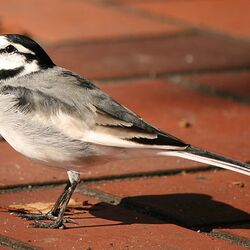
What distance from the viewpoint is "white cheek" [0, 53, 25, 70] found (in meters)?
5.99

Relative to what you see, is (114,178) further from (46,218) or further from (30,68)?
(30,68)

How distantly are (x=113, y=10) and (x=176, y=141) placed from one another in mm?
5766

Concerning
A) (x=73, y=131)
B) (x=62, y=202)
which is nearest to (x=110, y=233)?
(x=62, y=202)

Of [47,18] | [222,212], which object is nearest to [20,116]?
[222,212]

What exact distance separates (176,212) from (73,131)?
0.87 meters

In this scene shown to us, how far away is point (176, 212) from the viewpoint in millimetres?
6004

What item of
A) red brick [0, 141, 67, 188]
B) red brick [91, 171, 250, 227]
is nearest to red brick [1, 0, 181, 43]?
red brick [0, 141, 67, 188]

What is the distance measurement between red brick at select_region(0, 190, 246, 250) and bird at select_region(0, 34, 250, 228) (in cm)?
13

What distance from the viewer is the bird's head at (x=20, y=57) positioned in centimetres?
596

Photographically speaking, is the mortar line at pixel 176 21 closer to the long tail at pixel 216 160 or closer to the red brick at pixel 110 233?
the red brick at pixel 110 233

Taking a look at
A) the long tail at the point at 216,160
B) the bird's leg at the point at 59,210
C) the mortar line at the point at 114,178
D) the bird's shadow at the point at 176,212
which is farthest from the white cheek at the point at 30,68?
the long tail at the point at 216,160

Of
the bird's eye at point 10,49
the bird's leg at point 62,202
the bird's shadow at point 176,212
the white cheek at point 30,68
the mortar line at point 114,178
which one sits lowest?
the bird's shadow at point 176,212

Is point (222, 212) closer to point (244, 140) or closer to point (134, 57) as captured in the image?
point (244, 140)

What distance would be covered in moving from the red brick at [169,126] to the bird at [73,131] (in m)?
0.77
